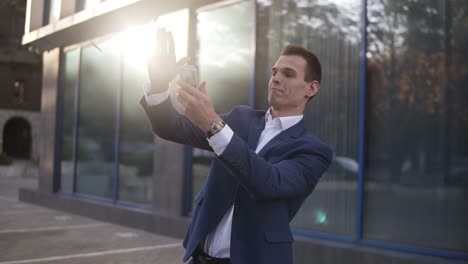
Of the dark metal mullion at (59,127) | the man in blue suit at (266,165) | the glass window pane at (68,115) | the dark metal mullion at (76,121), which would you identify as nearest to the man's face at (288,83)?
the man in blue suit at (266,165)

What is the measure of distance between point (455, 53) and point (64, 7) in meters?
9.54

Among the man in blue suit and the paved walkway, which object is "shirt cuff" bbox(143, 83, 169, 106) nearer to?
the man in blue suit

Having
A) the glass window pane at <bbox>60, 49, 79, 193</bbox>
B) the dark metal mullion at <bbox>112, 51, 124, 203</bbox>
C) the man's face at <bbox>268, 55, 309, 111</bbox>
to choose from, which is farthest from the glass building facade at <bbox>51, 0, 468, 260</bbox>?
the glass window pane at <bbox>60, 49, 79, 193</bbox>

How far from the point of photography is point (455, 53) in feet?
19.9

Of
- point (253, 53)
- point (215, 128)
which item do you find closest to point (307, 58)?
point (215, 128)

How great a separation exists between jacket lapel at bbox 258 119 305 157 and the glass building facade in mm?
4302

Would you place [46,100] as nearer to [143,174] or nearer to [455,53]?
[143,174]

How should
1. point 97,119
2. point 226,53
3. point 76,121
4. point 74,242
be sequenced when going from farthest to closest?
point 76,121, point 97,119, point 226,53, point 74,242

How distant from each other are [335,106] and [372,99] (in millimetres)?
567

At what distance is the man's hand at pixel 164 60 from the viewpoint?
2076 mm

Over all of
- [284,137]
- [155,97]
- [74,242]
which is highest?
[155,97]

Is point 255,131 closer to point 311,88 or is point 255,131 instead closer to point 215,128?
point 311,88

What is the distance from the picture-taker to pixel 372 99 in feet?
22.2

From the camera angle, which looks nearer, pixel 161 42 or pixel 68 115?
pixel 161 42
